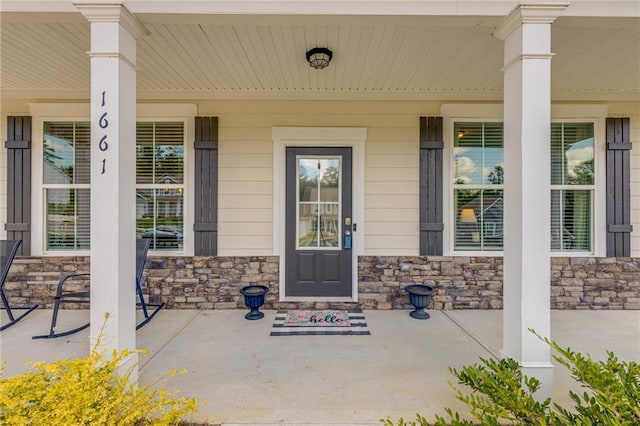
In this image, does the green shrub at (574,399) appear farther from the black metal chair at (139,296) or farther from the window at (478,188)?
the black metal chair at (139,296)

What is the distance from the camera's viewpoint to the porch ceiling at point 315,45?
2.13 m

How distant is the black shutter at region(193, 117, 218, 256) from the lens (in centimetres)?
378

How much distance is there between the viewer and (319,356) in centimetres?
261

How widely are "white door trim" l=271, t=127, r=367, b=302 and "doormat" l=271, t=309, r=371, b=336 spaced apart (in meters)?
0.22

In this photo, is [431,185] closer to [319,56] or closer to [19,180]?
[319,56]

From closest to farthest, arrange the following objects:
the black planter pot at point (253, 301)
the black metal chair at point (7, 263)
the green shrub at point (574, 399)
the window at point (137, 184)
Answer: the green shrub at point (574, 399), the black metal chair at point (7, 263), the black planter pot at point (253, 301), the window at point (137, 184)

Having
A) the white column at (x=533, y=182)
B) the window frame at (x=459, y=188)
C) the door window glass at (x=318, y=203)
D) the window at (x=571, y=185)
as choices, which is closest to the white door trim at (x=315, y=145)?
the door window glass at (x=318, y=203)

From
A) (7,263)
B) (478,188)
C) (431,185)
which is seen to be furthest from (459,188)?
(7,263)

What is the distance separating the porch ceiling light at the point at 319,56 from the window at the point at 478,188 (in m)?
1.96

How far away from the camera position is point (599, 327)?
3256mm

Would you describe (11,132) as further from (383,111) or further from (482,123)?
(482,123)

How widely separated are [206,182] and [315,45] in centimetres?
202

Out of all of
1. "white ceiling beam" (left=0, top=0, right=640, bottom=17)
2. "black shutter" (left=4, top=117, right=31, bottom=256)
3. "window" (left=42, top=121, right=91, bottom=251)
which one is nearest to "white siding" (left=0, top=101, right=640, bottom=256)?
"window" (left=42, top=121, right=91, bottom=251)

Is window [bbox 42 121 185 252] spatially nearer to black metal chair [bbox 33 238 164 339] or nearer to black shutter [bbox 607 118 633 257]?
black metal chair [bbox 33 238 164 339]
